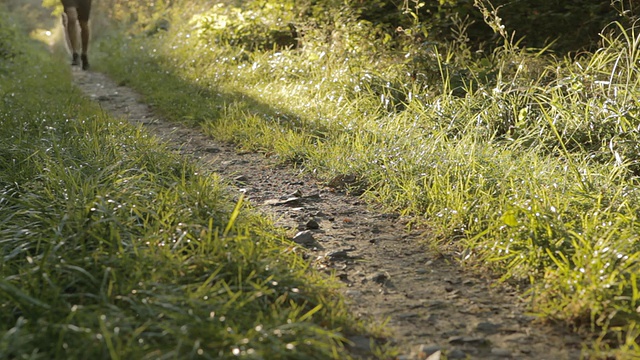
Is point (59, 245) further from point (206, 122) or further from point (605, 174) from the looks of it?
point (206, 122)

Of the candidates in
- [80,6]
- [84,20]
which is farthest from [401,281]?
[84,20]

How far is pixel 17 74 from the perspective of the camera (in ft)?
30.1

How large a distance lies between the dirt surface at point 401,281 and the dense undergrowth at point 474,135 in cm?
13

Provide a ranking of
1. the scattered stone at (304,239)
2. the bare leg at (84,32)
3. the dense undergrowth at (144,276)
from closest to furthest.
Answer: the dense undergrowth at (144,276), the scattered stone at (304,239), the bare leg at (84,32)

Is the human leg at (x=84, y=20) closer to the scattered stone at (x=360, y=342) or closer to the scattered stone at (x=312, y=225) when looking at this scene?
the scattered stone at (x=312, y=225)

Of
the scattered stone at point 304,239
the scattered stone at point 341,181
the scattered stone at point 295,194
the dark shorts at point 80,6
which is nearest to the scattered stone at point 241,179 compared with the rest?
the scattered stone at point 295,194

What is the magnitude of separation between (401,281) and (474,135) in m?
2.08

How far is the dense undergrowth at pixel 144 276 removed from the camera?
6.96 feet

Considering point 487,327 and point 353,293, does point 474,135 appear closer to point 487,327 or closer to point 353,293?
point 353,293

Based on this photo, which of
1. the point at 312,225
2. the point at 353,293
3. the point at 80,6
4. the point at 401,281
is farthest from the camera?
the point at 80,6

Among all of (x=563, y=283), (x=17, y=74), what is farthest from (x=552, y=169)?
(x=17, y=74)

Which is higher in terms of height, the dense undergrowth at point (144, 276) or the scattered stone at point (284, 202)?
the dense undergrowth at point (144, 276)

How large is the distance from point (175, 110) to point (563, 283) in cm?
507

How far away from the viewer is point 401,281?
2959 millimetres
